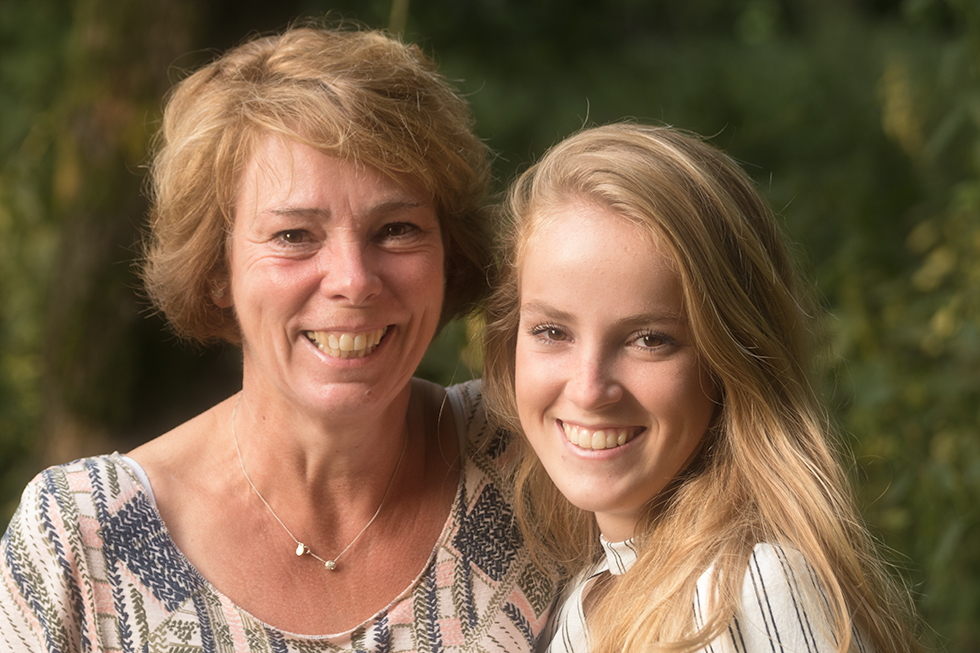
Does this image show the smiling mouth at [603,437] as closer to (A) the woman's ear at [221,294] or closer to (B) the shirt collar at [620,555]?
(B) the shirt collar at [620,555]

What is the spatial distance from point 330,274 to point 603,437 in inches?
24.6

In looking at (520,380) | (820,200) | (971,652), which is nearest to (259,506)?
(520,380)

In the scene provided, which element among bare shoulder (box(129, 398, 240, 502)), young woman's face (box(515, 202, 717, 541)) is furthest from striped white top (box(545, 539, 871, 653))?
bare shoulder (box(129, 398, 240, 502))

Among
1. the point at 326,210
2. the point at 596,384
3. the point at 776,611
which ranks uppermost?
the point at 326,210

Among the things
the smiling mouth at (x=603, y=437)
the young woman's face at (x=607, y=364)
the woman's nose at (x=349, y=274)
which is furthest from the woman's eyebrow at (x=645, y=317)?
the woman's nose at (x=349, y=274)

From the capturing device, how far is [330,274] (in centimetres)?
194

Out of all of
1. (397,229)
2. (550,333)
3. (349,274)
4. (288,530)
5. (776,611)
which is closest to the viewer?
(776,611)

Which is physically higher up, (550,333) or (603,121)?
(603,121)

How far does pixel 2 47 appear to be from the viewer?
526cm

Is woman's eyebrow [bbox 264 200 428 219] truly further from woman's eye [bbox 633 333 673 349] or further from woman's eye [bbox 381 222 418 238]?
woman's eye [bbox 633 333 673 349]

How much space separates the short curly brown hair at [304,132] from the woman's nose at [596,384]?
1.93ft

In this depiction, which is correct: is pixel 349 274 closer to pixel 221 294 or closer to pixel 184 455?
pixel 221 294

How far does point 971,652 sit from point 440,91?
2.46 meters

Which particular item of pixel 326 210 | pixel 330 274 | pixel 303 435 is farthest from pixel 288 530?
pixel 326 210
